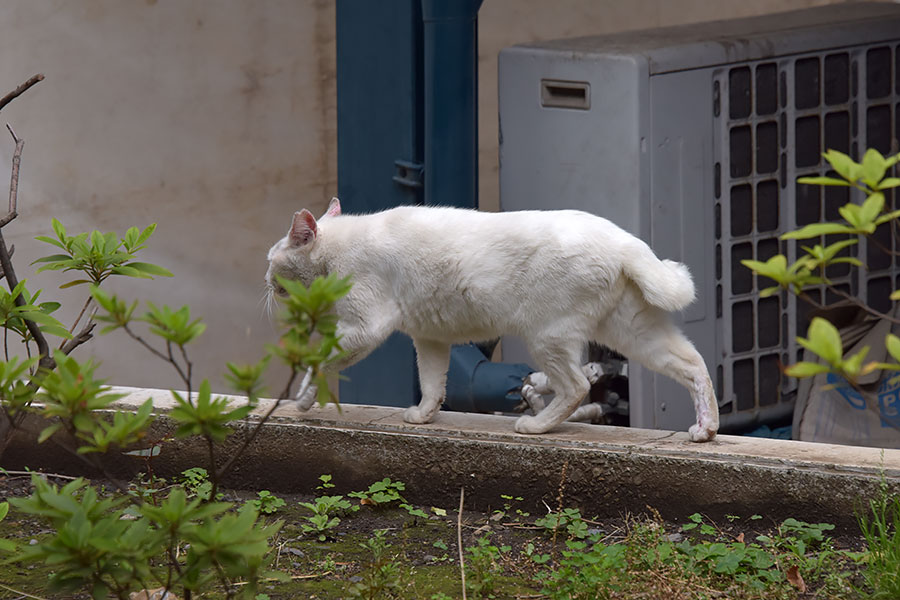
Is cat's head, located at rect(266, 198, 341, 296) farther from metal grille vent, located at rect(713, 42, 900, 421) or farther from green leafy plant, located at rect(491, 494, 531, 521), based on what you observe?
metal grille vent, located at rect(713, 42, 900, 421)

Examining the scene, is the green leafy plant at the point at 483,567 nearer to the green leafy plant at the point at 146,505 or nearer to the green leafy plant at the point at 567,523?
the green leafy plant at the point at 567,523

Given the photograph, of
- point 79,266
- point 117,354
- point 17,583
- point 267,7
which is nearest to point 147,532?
point 79,266

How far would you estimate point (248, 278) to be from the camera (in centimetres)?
644

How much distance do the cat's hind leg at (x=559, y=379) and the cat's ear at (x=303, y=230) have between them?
2.43 ft

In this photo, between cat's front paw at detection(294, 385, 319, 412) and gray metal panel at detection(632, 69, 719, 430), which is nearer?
cat's front paw at detection(294, 385, 319, 412)

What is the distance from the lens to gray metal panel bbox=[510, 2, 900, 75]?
174 inches

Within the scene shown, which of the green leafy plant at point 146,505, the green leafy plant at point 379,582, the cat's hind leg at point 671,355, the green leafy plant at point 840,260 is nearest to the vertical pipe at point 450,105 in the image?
the cat's hind leg at point 671,355

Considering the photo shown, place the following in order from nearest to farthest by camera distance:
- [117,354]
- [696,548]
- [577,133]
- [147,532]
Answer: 1. [147,532]
2. [696,548]
3. [577,133]
4. [117,354]

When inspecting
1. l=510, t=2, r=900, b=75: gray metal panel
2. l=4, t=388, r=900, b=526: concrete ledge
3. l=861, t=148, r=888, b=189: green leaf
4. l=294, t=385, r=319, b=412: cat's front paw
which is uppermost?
l=510, t=2, r=900, b=75: gray metal panel

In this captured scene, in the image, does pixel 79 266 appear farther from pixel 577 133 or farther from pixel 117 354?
pixel 117 354

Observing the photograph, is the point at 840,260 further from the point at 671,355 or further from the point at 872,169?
the point at 671,355

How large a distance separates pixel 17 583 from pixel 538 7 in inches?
171

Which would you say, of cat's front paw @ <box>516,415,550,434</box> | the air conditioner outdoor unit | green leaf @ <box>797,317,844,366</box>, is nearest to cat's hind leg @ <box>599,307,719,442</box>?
cat's front paw @ <box>516,415,550,434</box>

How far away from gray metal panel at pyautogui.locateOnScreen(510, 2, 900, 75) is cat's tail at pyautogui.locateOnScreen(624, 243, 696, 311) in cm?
131
